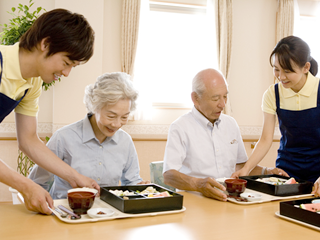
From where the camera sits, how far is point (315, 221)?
48.8 inches

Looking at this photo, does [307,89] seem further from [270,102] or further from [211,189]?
[211,189]

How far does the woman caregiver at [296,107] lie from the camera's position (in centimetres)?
198

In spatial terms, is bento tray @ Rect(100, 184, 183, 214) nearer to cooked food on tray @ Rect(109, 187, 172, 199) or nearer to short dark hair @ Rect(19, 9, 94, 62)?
cooked food on tray @ Rect(109, 187, 172, 199)

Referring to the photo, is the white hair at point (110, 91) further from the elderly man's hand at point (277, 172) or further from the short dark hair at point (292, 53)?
the elderly man's hand at point (277, 172)

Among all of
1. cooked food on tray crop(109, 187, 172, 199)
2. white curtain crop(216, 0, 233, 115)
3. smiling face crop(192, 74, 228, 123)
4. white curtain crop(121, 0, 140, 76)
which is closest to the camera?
cooked food on tray crop(109, 187, 172, 199)

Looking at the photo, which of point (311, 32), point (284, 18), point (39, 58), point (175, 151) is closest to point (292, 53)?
point (175, 151)

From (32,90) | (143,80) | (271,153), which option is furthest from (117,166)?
(271,153)

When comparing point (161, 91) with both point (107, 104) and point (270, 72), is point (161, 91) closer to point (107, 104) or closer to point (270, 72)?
point (270, 72)

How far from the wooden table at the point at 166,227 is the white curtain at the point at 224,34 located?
3.46 m

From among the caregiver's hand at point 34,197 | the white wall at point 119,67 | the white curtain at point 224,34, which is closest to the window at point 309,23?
the white wall at point 119,67

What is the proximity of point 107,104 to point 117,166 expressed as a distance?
1.29 ft

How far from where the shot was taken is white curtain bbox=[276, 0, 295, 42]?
194 inches

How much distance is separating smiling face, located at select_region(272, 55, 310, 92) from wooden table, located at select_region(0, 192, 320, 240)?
3.06 feet

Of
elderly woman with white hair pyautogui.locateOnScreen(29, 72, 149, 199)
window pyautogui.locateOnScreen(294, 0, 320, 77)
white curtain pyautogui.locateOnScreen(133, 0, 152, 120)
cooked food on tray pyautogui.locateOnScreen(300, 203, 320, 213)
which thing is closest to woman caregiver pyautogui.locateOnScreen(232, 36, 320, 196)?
cooked food on tray pyautogui.locateOnScreen(300, 203, 320, 213)
